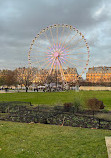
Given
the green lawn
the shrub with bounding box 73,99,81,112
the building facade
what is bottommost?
the green lawn

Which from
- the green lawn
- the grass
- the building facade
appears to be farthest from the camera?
the building facade

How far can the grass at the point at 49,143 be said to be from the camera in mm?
6305

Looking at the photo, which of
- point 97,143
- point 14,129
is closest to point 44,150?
point 97,143

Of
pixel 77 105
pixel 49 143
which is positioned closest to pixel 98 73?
pixel 77 105

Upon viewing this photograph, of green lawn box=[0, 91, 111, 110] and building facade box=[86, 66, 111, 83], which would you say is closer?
green lawn box=[0, 91, 111, 110]

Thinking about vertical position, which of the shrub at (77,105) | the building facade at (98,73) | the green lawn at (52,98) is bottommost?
the green lawn at (52,98)

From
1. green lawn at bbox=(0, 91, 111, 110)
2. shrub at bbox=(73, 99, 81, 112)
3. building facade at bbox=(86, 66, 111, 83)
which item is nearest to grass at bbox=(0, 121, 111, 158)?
shrub at bbox=(73, 99, 81, 112)

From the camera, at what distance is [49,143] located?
7.43 metres

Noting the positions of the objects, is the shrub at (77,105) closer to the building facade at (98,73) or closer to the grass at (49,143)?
the grass at (49,143)

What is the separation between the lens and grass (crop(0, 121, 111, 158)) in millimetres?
6305

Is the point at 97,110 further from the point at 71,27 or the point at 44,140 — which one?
the point at 71,27

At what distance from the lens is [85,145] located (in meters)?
7.18

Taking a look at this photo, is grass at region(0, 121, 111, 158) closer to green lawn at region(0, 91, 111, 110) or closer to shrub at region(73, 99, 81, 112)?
shrub at region(73, 99, 81, 112)

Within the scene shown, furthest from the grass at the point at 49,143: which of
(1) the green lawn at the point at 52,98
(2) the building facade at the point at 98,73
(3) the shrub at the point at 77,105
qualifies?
(2) the building facade at the point at 98,73
